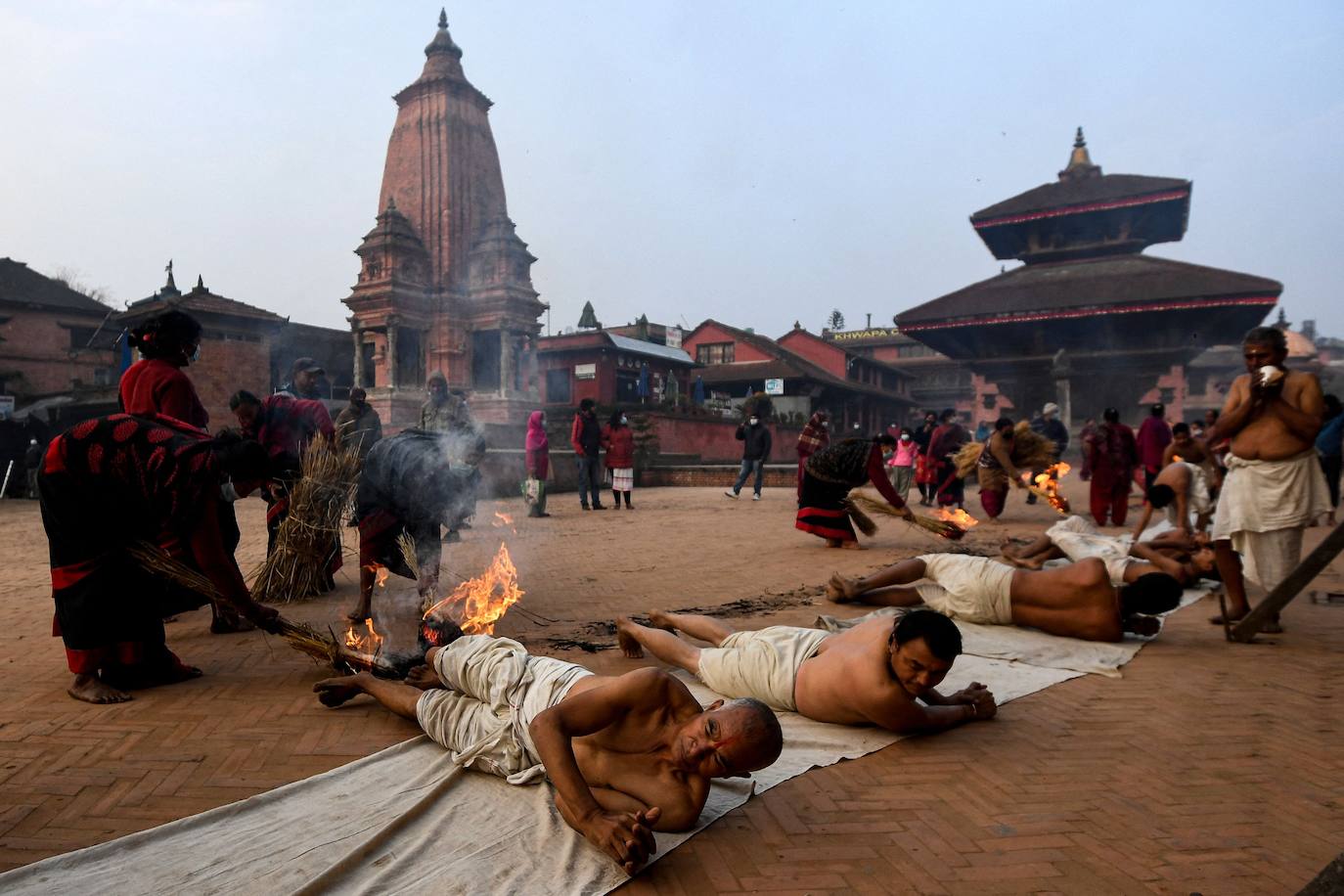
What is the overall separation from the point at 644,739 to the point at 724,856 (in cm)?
44

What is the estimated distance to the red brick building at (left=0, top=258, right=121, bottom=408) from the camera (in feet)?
99.5

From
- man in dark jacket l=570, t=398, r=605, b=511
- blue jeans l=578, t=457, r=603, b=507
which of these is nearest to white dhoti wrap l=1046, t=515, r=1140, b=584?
man in dark jacket l=570, t=398, r=605, b=511

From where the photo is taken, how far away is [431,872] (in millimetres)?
2275

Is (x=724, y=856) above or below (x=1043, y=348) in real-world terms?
below

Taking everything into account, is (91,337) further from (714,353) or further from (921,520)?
(921,520)

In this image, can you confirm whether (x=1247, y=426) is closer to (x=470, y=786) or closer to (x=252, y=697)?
(x=470, y=786)

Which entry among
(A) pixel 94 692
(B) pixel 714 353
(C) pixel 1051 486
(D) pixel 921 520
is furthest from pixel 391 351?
(A) pixel 94 692

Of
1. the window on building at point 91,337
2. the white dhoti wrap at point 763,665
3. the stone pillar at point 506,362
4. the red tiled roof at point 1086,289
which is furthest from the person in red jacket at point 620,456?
the window on building at point 91,337

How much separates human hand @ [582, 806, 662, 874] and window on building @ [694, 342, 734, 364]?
36.9 m

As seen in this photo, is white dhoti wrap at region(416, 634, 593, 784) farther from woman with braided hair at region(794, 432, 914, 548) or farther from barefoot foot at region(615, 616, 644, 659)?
woman with braided hair at region(794, 432, 914, 548)

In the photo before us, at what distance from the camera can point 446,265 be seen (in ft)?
83.5

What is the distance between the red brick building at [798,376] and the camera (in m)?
→ 35.1

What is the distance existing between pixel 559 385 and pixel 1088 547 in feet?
91.3

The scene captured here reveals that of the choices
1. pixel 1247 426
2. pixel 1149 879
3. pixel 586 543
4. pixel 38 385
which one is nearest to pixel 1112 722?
pixel 1149 879
